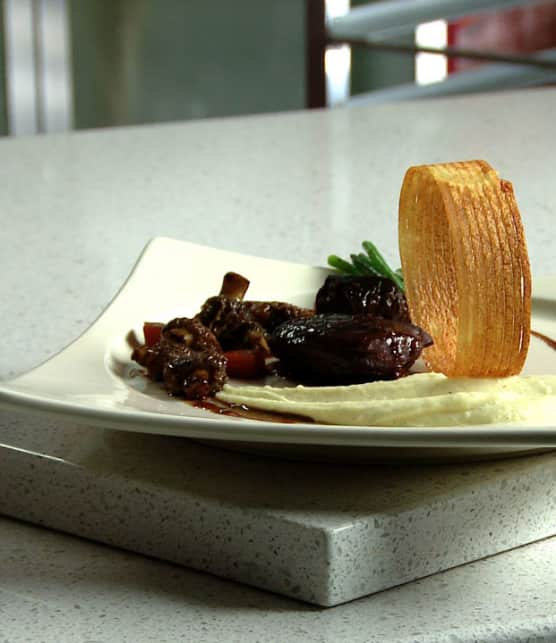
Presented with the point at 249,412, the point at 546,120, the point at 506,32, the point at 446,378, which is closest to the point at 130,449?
the point at 249,412

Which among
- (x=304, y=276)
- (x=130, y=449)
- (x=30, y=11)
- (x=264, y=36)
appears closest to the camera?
(x=130, y=449)

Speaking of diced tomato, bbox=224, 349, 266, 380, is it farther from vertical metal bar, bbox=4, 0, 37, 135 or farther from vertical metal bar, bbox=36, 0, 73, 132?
vertical metal bar, bbox=36, 0, 73, 132

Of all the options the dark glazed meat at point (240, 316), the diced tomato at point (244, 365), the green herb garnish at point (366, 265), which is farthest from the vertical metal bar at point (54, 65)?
the diced tomato at point (244, 365)

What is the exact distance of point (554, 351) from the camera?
94cm

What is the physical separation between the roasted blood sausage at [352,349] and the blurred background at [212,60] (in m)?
2.91

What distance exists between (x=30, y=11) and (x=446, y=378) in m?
4.38

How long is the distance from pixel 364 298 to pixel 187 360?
201mm

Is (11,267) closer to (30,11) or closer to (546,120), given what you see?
(546,120)

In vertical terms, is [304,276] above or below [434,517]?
above

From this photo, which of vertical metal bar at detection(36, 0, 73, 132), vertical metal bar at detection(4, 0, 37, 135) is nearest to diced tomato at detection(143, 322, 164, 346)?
vertical metal bar at detection(4, 0, 37, 135)

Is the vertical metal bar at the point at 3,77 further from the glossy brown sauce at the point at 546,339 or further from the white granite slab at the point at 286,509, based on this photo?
the white granite slab at the point at 286,509

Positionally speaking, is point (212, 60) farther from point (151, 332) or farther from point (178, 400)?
point (178, 400)

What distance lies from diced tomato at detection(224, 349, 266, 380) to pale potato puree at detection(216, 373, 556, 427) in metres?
0.03

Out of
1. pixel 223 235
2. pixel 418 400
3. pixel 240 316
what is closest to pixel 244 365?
pixel 240 316
